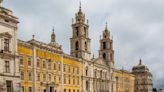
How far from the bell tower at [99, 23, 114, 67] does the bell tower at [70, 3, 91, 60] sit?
13.2 meters

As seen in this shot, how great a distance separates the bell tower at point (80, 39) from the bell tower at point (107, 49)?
13156 mm

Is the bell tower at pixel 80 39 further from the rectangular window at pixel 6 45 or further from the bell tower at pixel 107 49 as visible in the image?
the rectangular window at pixel 6 45

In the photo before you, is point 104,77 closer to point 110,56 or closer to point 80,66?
point 110,56

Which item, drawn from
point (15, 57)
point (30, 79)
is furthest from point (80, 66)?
point (15, 57)

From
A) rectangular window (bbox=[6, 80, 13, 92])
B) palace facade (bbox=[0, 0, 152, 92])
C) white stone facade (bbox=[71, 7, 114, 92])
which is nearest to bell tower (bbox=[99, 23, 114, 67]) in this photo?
palace facade (bbox=[0, 0, 152, 92])

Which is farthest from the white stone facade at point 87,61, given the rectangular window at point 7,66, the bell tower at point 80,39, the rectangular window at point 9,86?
the rectangular window at point 7,66

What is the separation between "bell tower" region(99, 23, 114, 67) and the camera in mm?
90537

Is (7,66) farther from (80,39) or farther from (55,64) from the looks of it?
(80,39)

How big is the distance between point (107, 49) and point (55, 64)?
29.6 meters

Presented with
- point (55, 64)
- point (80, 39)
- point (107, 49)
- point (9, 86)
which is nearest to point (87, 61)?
point (80, 39)

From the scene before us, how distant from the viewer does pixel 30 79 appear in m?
57.7

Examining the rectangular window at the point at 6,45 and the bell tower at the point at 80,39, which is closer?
the rectangular window at the point at 6,45

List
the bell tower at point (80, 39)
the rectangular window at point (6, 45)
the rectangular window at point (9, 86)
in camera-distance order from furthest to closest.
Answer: the bell tower at point (80, 39)
the rectangular window at point (6, 45)
the rectangular window at point (9, 86)

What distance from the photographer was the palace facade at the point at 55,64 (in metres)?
46.9
